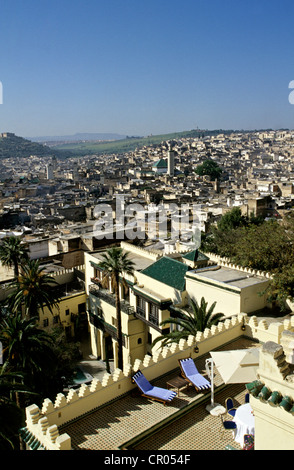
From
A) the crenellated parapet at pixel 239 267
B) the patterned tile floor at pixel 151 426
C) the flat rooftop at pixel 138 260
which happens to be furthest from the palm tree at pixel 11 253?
the patterned tile floor at pixel 151 426

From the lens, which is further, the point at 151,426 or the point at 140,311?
the point at 140,311

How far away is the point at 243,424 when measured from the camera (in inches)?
295

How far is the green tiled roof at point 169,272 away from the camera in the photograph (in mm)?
15266

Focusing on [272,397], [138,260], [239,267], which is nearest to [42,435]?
[272,397]

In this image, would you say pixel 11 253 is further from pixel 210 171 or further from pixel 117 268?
pixel 210 171

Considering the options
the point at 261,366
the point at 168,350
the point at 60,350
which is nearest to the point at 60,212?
the point at 60,350

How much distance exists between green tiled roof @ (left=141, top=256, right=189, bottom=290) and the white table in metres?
7.41

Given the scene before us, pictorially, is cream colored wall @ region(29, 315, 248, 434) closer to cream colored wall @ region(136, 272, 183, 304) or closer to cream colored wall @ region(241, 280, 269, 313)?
cream colored wall @ region(241, 280, 269, 313)

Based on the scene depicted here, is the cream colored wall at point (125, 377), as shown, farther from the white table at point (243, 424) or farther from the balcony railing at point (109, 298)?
the balcony railing at point (109, 298)

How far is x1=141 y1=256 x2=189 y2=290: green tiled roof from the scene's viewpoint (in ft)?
50.1

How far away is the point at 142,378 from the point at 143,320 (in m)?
6.76

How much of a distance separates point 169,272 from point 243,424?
869 cm

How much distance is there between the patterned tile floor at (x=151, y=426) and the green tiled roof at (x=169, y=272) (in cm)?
600
